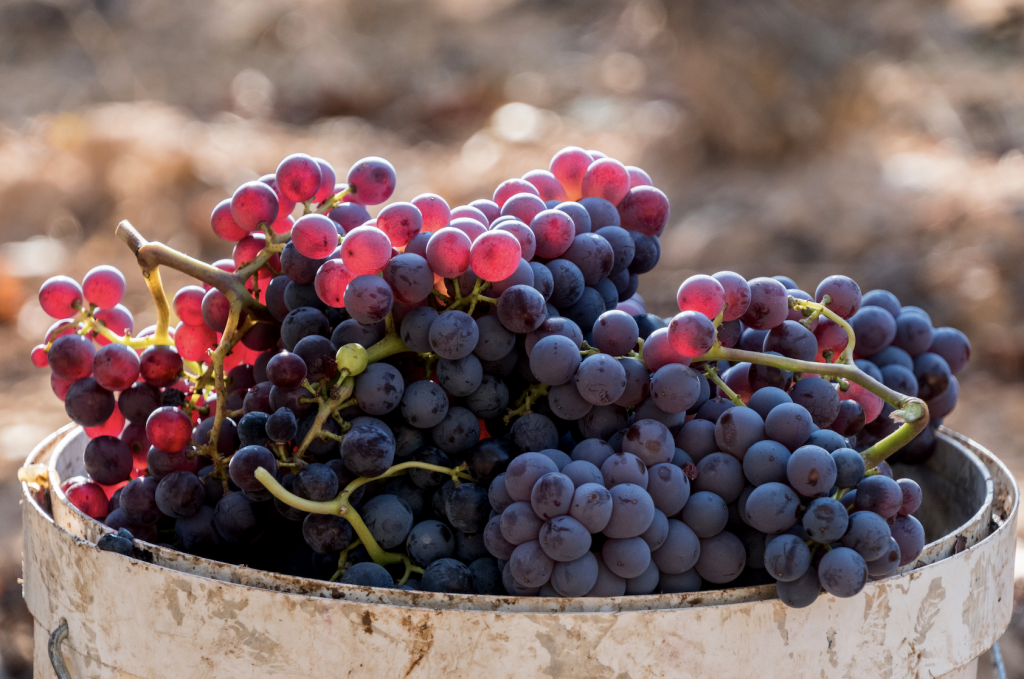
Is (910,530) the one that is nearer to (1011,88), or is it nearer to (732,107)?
(732,107)

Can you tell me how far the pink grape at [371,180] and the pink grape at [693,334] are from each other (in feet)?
1.22

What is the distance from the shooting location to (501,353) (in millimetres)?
890

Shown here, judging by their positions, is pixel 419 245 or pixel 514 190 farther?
pixel 514 190

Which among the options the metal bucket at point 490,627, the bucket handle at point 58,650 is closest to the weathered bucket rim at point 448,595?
the metal bucket at point 490,627

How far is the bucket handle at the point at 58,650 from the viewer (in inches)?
35.1

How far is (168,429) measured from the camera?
94cm

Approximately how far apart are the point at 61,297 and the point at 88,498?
0.76 feet

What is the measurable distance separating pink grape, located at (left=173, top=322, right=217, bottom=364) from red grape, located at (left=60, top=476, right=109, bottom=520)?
0.59 feet

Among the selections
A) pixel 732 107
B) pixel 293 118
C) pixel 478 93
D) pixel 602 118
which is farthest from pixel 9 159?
pixel 732 107

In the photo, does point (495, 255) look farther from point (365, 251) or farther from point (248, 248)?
point (248, 248)

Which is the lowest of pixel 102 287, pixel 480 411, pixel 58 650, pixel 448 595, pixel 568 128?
pixel 58 650

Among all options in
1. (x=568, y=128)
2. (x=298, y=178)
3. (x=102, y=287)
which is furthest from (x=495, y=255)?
(x=568, y=128)

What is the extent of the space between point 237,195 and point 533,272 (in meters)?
0.33

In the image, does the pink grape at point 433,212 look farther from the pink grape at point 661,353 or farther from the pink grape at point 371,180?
the pink grape at point 661,353
